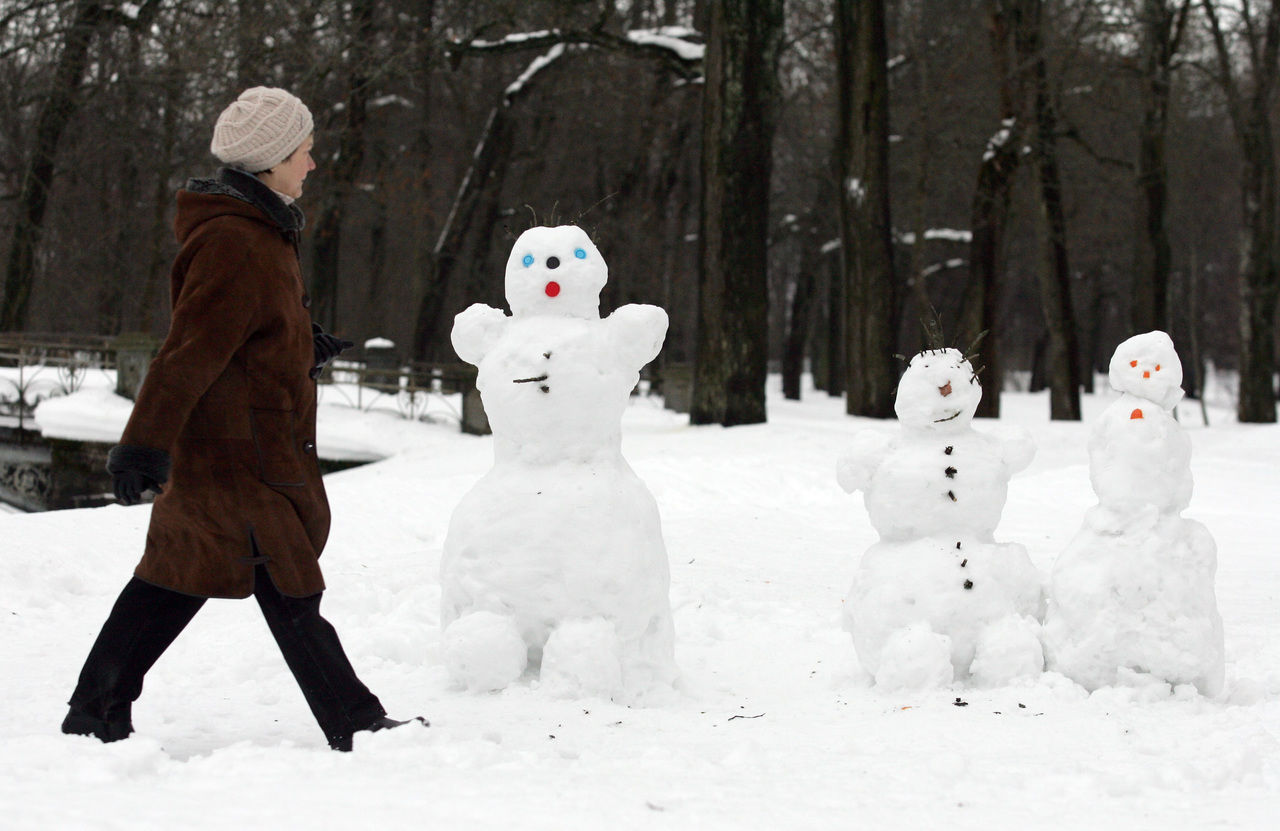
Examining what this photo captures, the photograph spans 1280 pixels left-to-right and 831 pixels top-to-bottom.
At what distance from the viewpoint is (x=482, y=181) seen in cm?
2147

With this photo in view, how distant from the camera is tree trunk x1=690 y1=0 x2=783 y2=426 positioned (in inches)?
533

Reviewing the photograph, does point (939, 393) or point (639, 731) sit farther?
point (939, 393)

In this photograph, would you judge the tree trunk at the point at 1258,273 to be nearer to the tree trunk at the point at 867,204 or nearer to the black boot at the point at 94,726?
the tree trunk at the point at 867,204

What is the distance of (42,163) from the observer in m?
20.4

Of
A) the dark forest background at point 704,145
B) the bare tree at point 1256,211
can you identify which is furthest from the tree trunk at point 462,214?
the bare tree at point 1256,211

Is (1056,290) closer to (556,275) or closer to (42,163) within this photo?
(556,275)

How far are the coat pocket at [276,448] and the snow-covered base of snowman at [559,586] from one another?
1168 millimetres

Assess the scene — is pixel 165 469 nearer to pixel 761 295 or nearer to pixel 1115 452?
pixel 1115 452

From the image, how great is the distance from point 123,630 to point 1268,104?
20347mm

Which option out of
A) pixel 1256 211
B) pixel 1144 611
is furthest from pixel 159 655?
pixel 1256 211

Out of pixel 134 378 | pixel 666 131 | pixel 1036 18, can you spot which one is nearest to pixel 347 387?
pixel 134 378

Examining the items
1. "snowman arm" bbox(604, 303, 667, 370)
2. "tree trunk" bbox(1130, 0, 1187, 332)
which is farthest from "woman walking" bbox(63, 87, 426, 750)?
"tree trunk" bbox(1130, 0, 1187, 332)

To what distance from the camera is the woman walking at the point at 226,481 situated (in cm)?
376

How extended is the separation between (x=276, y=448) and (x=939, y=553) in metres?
2.65
